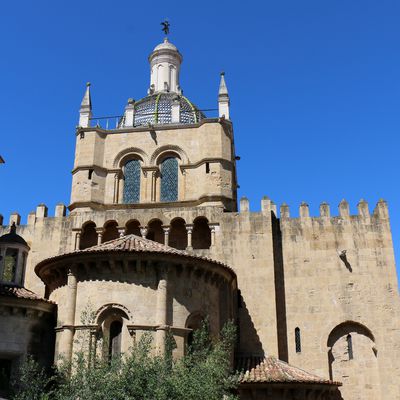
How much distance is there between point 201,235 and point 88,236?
5.72 metres

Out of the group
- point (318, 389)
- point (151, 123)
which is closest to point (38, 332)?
point (318, 389)

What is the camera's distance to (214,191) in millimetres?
30203

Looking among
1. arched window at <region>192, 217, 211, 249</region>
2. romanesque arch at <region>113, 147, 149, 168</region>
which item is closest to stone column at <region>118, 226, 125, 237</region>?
arched window at <region>192, 217, 211, 249</region>

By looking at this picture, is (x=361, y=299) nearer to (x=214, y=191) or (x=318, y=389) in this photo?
(x=318, y=389)

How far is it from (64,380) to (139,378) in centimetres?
297

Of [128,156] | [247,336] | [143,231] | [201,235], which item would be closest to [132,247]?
[143,231]

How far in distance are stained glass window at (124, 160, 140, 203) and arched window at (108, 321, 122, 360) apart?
12934mm

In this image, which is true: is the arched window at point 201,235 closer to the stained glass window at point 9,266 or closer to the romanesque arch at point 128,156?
the romanesque arch at point 128,156

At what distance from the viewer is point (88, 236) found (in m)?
29.0

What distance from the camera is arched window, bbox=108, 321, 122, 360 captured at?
1881 centimetres

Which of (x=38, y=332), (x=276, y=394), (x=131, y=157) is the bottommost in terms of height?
(x=276, y=394)

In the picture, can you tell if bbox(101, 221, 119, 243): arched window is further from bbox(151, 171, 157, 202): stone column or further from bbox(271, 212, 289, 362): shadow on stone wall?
bbox(271, 212, 289, 362): shadow on stone wall

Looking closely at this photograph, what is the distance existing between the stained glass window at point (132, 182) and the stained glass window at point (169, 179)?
1.38 meters

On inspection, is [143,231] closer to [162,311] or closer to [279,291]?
[279,291]
